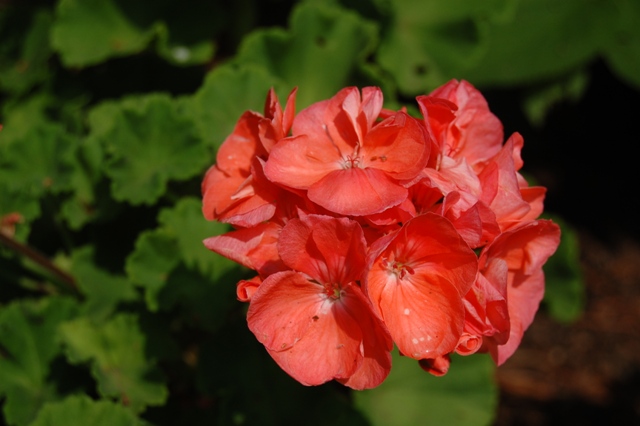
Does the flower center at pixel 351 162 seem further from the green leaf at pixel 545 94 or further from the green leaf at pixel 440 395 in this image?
the green leaf at pixel 545 94

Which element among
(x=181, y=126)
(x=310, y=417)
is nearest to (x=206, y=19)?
(x=181, y=126)

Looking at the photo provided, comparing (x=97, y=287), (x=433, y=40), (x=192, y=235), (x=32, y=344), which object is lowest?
(x=32, y=344)

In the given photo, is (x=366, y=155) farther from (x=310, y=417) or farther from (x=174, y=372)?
(x=174, y=372)

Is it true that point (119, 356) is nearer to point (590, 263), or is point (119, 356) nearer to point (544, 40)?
point (544, 40)

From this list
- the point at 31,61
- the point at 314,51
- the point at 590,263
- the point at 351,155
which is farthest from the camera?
the point at 590,263

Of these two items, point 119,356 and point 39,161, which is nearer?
point 119,356

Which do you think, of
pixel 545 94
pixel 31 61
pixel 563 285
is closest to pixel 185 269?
pixel 31 61
